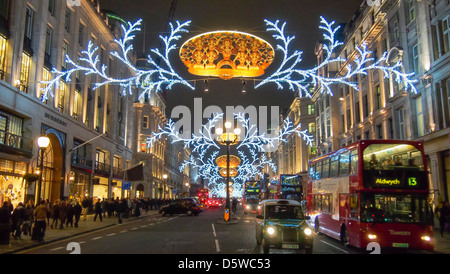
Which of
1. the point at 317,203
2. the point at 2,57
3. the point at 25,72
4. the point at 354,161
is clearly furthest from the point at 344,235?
the point at 25,72

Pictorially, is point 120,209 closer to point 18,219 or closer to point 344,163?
point 18,219

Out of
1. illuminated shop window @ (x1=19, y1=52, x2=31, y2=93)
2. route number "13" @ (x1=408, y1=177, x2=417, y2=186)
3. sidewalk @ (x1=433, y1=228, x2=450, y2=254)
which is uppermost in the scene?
illuminated shop window @ (x1=19, y1=52, x2=31, y2=93)

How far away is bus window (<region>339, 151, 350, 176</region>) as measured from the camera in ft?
49.4

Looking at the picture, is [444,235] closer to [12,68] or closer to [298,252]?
[298,252]

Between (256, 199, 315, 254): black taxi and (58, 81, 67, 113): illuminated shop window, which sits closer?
(256, 199, 315, 254): black taxi

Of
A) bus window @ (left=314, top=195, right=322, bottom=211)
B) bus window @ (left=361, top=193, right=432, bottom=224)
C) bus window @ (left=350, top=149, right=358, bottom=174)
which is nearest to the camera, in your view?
bus window @ (left=361, top=193, right=432, bottom=224)

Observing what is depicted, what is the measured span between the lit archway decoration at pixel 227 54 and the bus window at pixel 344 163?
15.3 feet

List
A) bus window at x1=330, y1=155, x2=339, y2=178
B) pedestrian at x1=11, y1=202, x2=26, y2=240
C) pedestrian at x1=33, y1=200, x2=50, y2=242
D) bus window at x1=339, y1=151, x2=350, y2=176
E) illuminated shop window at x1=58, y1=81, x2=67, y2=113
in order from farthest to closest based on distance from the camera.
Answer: illuminated shop window at x1=58, y1=81, x2=67, y2=113, bus window at x1=330, y1=155, x2=339, y2=178, pedestrian at x1=11, y1=202, x2=26, y2=240, pedestrian at x1=33, y1=200, x2=50, y2=242, bus window at x1=339, y1=151, x2=350, y2=176

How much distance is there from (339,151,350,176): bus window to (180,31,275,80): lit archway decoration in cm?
465

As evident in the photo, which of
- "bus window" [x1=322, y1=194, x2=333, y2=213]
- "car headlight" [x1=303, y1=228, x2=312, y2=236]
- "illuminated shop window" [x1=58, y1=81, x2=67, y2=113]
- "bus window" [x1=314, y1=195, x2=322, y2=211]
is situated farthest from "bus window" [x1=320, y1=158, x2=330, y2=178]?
"illuminated shop window" [x1=58, y1=81, x2=67, y2=113]

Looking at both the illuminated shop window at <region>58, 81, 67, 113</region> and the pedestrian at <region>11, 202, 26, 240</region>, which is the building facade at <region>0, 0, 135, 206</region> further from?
the pedestrian at <region>11, 202, 26, 240</region>

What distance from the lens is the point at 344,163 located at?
608 inches

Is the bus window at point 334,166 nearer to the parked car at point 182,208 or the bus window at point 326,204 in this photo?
the bus window at point 326,204
